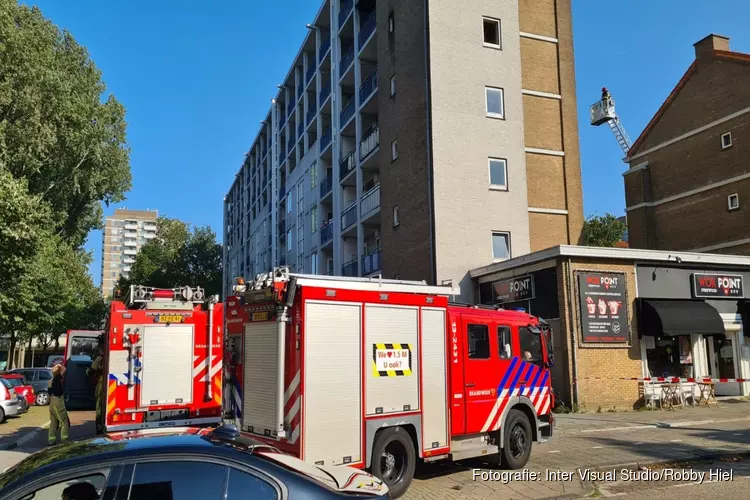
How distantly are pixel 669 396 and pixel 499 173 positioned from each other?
10.5 metres

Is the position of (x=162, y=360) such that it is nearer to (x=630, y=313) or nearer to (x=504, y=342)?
(x=504, y=342)

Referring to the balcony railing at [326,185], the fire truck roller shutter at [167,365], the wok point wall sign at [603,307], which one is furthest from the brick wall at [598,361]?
the balcony railing at [326,185]

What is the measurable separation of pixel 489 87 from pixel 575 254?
9.61 meters

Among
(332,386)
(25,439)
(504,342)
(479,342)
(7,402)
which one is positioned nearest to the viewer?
(332,386)

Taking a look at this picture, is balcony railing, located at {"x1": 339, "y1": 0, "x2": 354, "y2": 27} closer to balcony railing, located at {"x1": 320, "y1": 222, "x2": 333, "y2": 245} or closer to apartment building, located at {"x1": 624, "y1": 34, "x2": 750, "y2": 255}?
balcony railing, located at {"x1": 320, "y1": 222, "x2": 333, "y2": 245}

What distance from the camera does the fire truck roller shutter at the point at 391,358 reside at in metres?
8.25

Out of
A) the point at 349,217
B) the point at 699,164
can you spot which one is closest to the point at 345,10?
the point at 349,217

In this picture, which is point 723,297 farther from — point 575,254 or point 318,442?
point 318,442

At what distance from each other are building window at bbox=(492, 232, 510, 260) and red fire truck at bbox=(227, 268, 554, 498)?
45.1ft

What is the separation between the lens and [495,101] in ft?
81.7

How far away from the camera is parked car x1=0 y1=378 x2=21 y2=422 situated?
60.5 ft

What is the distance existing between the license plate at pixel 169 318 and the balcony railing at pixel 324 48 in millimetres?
27589

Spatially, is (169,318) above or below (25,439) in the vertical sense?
above

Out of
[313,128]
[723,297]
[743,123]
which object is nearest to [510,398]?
[723,297]
